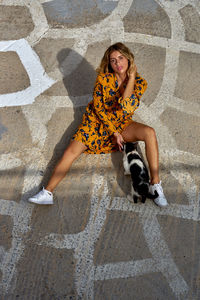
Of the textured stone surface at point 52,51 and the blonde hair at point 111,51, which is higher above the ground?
the blonde hair at point 111,51

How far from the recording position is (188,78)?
4094 millimetres

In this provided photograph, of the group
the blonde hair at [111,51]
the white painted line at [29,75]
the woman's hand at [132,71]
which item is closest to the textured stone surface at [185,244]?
the woman's hand at [132,71]

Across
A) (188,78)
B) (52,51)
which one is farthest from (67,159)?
(188,78)

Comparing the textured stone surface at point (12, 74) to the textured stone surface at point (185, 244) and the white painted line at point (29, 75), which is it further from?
the textured stone surface at point (185, 244)

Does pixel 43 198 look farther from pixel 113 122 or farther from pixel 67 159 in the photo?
pixel 113 122

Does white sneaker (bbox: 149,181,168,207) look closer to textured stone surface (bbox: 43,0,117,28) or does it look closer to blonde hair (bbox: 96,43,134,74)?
blonde hair (bbox: 96,43,134,74)

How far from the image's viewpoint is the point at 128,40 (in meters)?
4.35

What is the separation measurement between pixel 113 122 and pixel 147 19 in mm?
2128

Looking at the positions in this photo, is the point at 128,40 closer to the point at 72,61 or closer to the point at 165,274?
the point at 72,61

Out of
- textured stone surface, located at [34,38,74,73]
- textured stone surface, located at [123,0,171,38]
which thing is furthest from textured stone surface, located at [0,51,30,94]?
textured stone surface, located at [123,0,171,38]

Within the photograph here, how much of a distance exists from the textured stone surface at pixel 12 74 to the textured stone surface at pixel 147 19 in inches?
65.1

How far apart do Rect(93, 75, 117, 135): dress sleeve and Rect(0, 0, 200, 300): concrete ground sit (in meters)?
0.43

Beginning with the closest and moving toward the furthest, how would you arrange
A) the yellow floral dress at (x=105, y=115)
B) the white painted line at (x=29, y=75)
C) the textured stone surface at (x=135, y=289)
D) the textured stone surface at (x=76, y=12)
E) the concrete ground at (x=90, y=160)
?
1. the textured stone surface at (x=135, y=289)
2. the concrete ground at (x=90, y=160)
3. the yellow floral dress at (x=105, y=115)
4. the white painted line at (x=29, y=75)
5. the textured stone surface at (x=76, y=12)

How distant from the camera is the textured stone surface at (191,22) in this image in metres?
4.43
